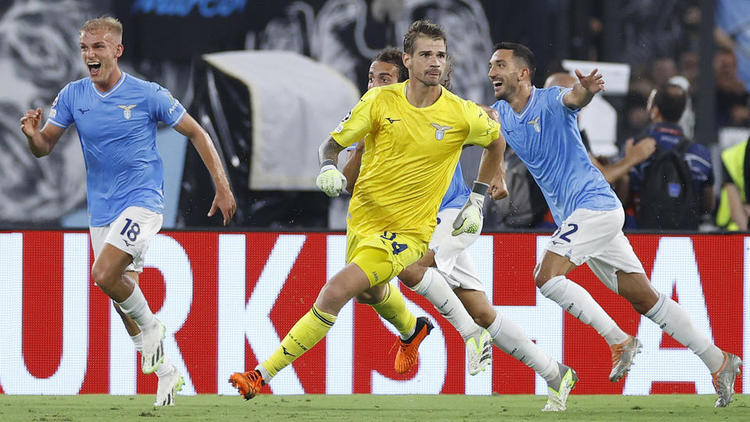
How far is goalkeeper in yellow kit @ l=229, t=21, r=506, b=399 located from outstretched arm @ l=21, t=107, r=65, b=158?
1780 millimetres

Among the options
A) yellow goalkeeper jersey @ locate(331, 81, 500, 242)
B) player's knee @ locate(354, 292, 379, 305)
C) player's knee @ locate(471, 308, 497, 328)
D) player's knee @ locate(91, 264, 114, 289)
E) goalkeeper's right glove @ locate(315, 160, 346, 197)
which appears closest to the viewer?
goalkeeper's right glove @ locate(315, 160, 346, 197)

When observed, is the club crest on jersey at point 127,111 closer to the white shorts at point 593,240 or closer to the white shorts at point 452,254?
the white shorts at point 452,254

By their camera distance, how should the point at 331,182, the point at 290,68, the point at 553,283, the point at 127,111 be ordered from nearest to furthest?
the point at 331,182, the point at 553,283, the point at 127,111, the point at 290,68

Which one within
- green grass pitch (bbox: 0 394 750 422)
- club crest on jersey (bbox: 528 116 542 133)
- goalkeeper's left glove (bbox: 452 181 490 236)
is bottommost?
green grass pitch (bbox: 0 394 750 422)

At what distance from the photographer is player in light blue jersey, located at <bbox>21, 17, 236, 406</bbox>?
8656 mm

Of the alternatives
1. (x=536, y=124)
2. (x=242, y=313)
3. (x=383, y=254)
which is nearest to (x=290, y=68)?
(x=242, y=313)

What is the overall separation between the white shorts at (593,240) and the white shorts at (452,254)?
25.4 inches

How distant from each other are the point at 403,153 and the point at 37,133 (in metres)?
2.20

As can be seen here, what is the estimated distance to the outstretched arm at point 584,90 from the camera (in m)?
8.41

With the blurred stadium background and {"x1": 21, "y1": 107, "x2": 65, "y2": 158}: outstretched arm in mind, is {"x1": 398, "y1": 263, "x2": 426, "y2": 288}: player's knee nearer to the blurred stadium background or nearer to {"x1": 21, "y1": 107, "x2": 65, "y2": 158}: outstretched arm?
the blurred stadium background

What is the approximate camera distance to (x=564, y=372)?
8.80 m

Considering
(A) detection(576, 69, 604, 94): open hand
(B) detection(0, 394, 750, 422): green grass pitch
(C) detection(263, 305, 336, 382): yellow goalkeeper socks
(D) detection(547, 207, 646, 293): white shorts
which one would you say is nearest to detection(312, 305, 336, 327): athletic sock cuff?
(C) detection(263, 305, 336, 382): yellow goalkeeper socks

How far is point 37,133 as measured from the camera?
8.70 m

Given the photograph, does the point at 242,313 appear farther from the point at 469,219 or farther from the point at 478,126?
the point at 478,126
